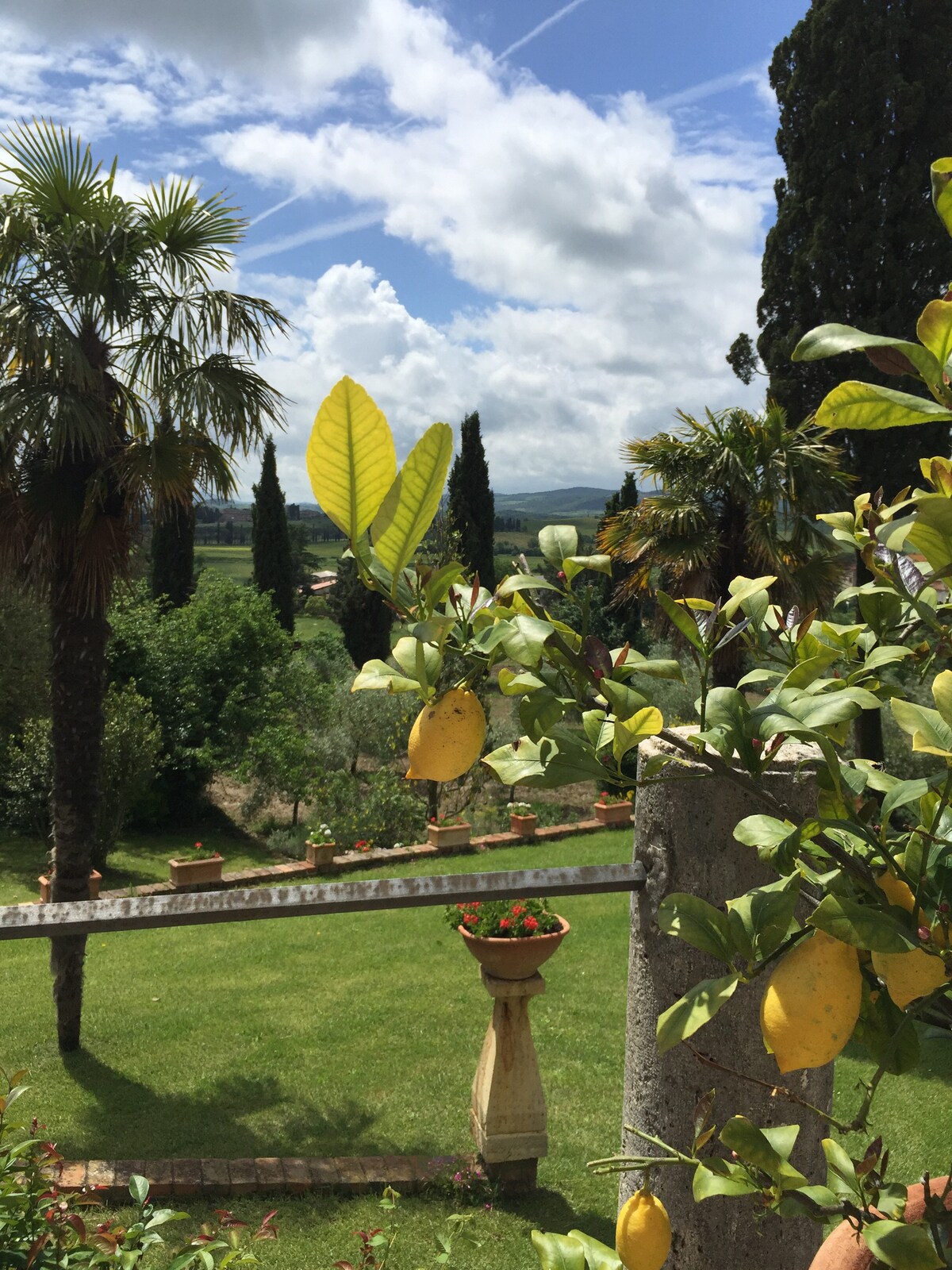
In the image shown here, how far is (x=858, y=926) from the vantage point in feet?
1.66

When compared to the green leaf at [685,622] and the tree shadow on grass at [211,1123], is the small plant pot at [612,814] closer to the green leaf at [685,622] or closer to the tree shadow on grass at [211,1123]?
the tree shadow on grass at [211,1123]

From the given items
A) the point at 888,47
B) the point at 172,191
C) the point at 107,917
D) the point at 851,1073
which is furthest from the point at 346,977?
the point at 888,47

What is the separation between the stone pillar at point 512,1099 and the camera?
3.07 meters

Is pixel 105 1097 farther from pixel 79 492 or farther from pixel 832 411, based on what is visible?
pixel 832 411

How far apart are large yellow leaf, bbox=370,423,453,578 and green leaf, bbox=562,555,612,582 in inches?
5.1

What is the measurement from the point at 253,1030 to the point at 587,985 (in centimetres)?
204

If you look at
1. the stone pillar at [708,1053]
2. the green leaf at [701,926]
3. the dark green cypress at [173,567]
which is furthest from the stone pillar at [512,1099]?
the dark green cypress at [173,567]

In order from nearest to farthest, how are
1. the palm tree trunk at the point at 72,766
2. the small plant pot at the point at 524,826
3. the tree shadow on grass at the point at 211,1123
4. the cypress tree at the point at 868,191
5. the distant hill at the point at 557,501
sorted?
1. the tree shadow on grass at the point at 211,1123
2. the palm tree trunk at the point at 72,766
3. the small plant pot at the point at 524,826
4. the cypress tree at the point at 868,191
5. the distant hill at the point at 557,501

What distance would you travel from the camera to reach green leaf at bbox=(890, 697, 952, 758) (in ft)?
1.90

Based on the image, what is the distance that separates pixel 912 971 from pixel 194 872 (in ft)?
29.3

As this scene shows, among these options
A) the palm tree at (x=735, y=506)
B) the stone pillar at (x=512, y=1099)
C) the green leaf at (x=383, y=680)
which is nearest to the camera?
the green leaf at (x=383, y=680)

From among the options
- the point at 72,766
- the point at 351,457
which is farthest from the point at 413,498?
the point at 72,766

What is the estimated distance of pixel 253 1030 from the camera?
5.36 meters

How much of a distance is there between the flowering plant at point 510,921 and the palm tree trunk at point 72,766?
8.37 feet
